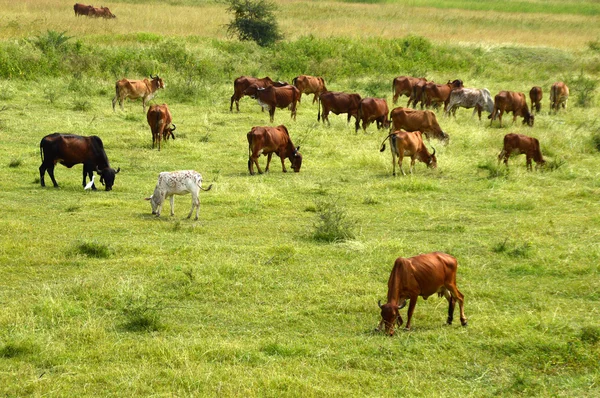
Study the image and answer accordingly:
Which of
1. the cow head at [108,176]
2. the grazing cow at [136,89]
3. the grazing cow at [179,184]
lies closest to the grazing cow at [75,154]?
the cow head at [108,176]

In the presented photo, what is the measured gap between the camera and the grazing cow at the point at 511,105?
22.9 meters

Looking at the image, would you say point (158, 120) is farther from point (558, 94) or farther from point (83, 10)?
point (83, 10)

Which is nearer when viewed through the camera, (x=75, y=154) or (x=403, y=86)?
(x=75, y=154)

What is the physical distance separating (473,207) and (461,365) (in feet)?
22.8

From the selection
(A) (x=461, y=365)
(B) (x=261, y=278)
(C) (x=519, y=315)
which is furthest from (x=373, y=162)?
(A) (x=461, y=365)

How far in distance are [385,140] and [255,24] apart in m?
19.4

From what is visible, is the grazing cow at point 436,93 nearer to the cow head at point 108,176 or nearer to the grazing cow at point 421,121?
the grazing cow at point 421,121

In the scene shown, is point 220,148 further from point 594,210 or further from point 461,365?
point 461,365

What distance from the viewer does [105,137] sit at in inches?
748

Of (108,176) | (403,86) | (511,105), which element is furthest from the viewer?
(403,86)

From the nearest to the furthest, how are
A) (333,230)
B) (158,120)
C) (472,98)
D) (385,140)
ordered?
1. (333,230)
2. (385,140)
3. (158,120)
4. (472,98)

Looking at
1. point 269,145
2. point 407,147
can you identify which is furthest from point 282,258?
point 407,147

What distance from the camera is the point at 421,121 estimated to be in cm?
1933

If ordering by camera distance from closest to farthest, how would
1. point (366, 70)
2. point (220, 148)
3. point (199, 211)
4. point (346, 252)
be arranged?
1. point (346, 252)
2. point (199, 211)
3. point (220, 148)
4. point (366, 70)
